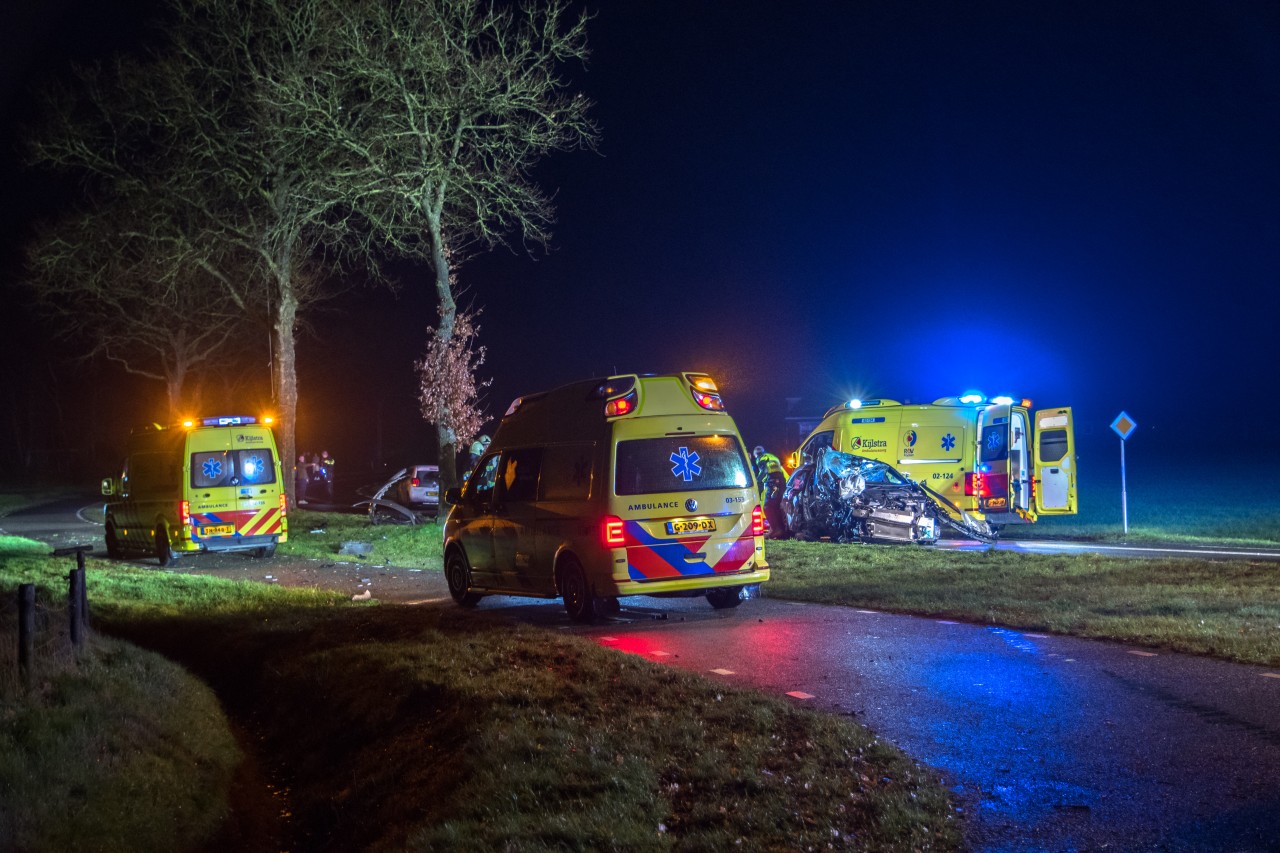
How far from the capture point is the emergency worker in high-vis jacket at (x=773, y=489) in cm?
2044

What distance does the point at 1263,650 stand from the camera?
830 centimetres

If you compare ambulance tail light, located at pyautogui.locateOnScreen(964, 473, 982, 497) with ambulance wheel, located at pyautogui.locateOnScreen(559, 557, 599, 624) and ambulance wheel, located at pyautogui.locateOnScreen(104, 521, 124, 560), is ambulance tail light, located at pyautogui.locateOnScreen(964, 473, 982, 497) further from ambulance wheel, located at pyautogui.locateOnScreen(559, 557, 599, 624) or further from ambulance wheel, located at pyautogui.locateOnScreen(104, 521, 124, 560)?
ambulance wheel, located at pyautogui.locateOnScreen(104, 521, 124, 560)

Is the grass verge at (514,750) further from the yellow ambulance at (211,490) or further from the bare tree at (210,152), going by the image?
the bare tree at (210,152)

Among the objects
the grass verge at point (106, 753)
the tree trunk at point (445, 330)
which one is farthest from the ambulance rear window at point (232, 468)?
the grass verge at point (106, 753)

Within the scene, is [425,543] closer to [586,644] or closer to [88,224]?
[586,644]

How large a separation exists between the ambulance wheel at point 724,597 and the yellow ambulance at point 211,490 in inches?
390

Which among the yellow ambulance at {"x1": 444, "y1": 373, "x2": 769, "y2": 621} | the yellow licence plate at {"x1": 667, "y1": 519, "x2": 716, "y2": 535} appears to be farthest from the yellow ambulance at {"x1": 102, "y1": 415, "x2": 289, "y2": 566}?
the yellow licence plate at {"x1": 667, "y1": 519, "x2": 716, "y2": 535}

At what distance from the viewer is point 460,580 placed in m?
13.5

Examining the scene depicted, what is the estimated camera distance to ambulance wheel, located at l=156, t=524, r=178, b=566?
62.6 feet

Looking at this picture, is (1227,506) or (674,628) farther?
(1227,506)

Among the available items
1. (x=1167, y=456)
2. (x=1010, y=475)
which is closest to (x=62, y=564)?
(x=1010, y=475)

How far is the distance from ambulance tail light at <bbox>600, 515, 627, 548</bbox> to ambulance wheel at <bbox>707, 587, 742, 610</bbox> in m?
1.60

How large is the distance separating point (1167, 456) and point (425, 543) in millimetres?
54733

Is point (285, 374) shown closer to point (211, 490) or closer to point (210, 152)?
point (210, 152)
